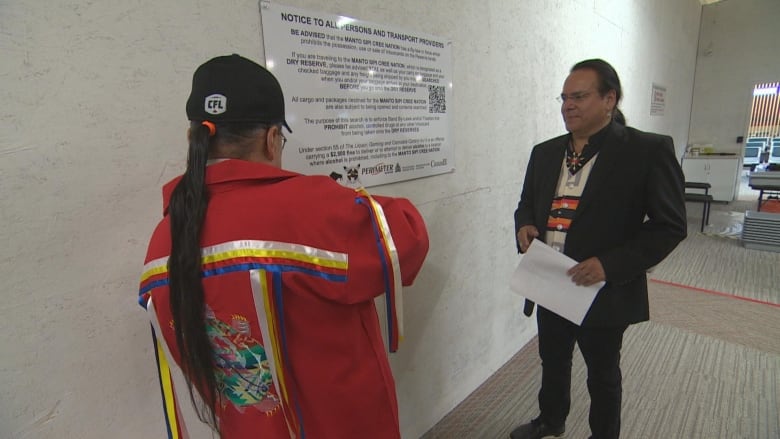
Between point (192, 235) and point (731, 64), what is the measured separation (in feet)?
28.1

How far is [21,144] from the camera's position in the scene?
0.71 m

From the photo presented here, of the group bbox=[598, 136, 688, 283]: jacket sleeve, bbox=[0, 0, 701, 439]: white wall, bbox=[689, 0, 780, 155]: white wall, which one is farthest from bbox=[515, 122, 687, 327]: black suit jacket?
bbox=[689, 0, 780, 155]: white wall

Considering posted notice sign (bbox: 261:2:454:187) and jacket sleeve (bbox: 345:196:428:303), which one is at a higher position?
posted notice sign (bbox: 261:2:454:187)

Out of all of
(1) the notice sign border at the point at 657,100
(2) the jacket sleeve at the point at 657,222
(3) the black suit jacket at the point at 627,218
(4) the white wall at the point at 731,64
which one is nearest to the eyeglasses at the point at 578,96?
(3) the black suit jacket at the point at 627,218

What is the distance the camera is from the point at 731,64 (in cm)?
618

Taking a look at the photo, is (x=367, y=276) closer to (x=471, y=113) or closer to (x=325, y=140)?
(x=325, y=140)

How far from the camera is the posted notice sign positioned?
110 centimetres

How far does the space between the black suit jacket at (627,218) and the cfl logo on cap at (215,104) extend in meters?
1.15

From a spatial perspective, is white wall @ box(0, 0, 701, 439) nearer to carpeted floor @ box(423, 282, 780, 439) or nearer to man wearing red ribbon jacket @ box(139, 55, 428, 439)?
man wearing red ribbon jacket @ box(139, 55, 428, 439)

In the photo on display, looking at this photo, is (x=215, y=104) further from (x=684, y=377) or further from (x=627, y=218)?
(x=684, y=377)

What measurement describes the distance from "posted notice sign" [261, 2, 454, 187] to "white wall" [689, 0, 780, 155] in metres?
7.26

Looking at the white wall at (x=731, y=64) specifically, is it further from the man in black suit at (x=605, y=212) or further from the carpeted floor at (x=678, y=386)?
the man in black suit at (x=605, y=212)

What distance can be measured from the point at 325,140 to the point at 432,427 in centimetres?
143

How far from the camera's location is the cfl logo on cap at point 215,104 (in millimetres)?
635
